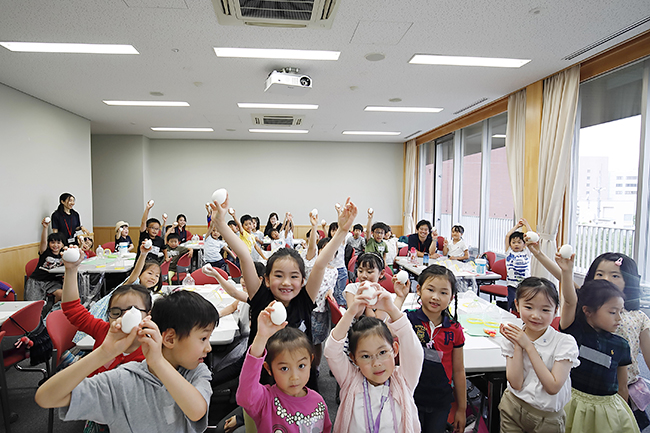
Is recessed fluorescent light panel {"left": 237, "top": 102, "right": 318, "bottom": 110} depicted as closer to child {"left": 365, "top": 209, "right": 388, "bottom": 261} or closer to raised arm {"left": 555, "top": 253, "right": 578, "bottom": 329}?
child {"left": 365, "top": 209, "right": 388, "bottom": 261}

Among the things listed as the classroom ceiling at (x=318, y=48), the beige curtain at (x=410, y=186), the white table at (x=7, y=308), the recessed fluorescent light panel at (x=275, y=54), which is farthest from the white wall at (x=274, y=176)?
the white table at (x=7, y=308)

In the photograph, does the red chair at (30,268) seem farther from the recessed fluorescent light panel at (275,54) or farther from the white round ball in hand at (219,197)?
the white round ball in hand at (219,197)

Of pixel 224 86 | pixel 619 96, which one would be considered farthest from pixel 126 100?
pixel 619 96

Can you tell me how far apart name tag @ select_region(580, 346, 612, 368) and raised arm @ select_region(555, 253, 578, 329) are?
15 centimetres

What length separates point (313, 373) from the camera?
6.35ft

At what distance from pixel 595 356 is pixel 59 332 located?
3.15 metres

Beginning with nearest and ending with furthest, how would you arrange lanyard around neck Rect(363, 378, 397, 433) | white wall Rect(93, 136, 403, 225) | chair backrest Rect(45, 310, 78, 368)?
lanyard around neck Rect(363, 378, 397, 433) < chair backrest Rect(45, 310, 78, 368) < white wall Rect(93, 136, 403, 225)

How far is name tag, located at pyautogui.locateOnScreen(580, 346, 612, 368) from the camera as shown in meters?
1.78

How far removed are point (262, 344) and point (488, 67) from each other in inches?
186

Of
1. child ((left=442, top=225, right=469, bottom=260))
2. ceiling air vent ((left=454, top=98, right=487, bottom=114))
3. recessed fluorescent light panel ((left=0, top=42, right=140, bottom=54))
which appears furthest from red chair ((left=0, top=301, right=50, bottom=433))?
ceiling air vent ((left=454, top=98, right=487, bottom=114))

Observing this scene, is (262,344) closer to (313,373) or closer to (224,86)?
(313,373)

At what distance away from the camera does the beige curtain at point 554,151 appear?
15.6 feet

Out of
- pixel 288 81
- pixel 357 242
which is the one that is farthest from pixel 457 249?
pixel 288 81

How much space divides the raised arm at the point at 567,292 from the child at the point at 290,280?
1.18 metres
